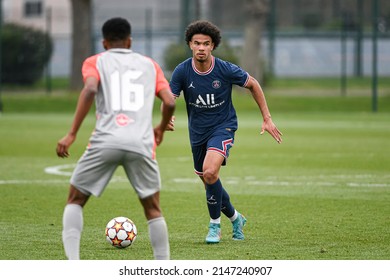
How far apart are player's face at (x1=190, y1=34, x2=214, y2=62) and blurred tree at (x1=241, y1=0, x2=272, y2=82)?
28596 mm

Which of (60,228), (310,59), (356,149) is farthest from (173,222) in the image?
(310,59)

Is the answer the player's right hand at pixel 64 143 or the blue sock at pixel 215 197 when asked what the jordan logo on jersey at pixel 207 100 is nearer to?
the blue sock at pixel 215 197

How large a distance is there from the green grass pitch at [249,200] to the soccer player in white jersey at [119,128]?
3.83 ft

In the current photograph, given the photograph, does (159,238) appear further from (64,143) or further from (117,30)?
(117,30)

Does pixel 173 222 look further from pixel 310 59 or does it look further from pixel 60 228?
pixel 310 59

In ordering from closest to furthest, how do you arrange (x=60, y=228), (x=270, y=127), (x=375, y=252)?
(x=375, y=252) → (x=270, y=127) → (x=60, y=228)

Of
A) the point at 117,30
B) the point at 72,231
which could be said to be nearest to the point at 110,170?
the point at 72,231

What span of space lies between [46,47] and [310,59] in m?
12.3

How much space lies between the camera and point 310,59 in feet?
150

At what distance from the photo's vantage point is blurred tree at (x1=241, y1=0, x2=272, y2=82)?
3841cm

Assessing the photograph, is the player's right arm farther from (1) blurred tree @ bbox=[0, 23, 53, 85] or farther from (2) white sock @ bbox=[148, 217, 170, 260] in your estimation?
(1) blurred tree @ bbox=[0, 23, 53, 85]

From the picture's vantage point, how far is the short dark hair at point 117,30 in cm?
720

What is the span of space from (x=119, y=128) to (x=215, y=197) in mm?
2737
